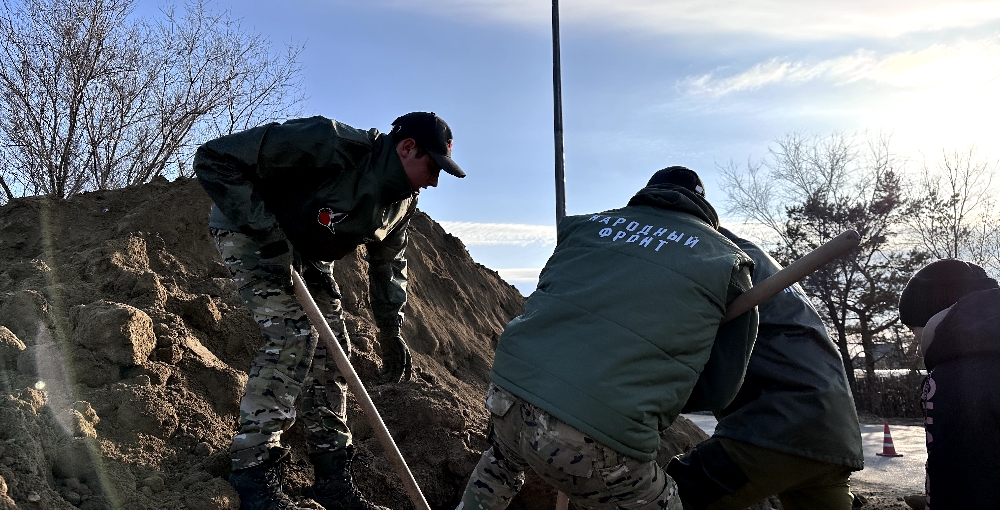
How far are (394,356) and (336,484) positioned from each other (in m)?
0.90

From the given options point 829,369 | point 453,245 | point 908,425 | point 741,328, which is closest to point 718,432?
point 829,369

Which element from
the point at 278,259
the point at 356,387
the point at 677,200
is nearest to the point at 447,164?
the point at 278,259

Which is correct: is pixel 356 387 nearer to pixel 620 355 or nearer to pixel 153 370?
pixel 153 370

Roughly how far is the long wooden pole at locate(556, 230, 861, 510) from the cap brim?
5.38 ft

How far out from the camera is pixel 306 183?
151 inches

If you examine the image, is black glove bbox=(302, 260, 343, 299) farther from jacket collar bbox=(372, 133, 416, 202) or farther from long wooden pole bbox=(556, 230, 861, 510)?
long wooden pole bbox=(556, 230, 861, 510)

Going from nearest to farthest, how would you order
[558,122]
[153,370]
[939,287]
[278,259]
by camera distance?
[939,287] → [278,259] → [153,370] → [558,122]

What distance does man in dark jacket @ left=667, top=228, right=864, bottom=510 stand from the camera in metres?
2.99

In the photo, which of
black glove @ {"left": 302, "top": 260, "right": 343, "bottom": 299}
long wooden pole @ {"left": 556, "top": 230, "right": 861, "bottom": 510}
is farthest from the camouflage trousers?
black glove @ {"left": 302, "top": 260, "right": 343, "bottom": 299}

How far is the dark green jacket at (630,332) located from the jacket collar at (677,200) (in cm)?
9

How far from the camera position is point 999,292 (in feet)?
9.44

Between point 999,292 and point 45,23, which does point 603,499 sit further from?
point 45,23

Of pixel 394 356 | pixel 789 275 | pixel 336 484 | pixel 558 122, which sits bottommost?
pixel 336 484

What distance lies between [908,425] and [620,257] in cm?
1607
